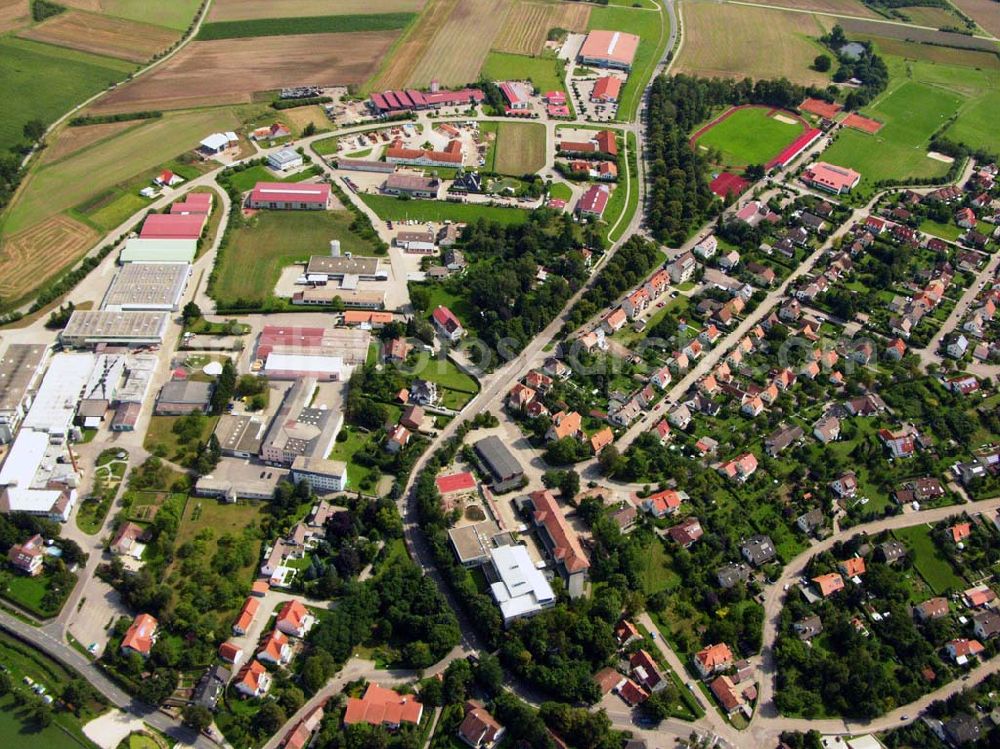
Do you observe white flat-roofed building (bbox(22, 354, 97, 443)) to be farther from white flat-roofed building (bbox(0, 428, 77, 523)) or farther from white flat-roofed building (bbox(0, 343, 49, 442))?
white flat-roofed building (bbox(0, 428, 77, 523))

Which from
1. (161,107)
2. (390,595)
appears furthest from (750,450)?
(161,107)

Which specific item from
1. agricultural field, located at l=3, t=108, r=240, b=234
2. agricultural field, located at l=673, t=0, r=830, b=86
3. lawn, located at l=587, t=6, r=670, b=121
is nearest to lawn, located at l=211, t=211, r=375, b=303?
agricultural field, located at l=3, t=108, r=240, b=234

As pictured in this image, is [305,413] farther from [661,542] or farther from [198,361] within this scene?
[661,542]

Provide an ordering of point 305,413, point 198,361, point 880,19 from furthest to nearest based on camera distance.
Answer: point 880,19
point 198,361
point 305,413

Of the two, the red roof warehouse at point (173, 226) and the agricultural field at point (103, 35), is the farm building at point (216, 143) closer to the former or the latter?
the red roof warehouse at point (173, 226)

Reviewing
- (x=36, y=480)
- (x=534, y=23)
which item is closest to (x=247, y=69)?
(x=534, y=23)

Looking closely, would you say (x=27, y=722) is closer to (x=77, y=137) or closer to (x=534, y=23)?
(x=77, y=137)

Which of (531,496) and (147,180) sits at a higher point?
(147,180)

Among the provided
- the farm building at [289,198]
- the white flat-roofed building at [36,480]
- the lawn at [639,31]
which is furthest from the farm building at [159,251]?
the lawn at [639,31]
